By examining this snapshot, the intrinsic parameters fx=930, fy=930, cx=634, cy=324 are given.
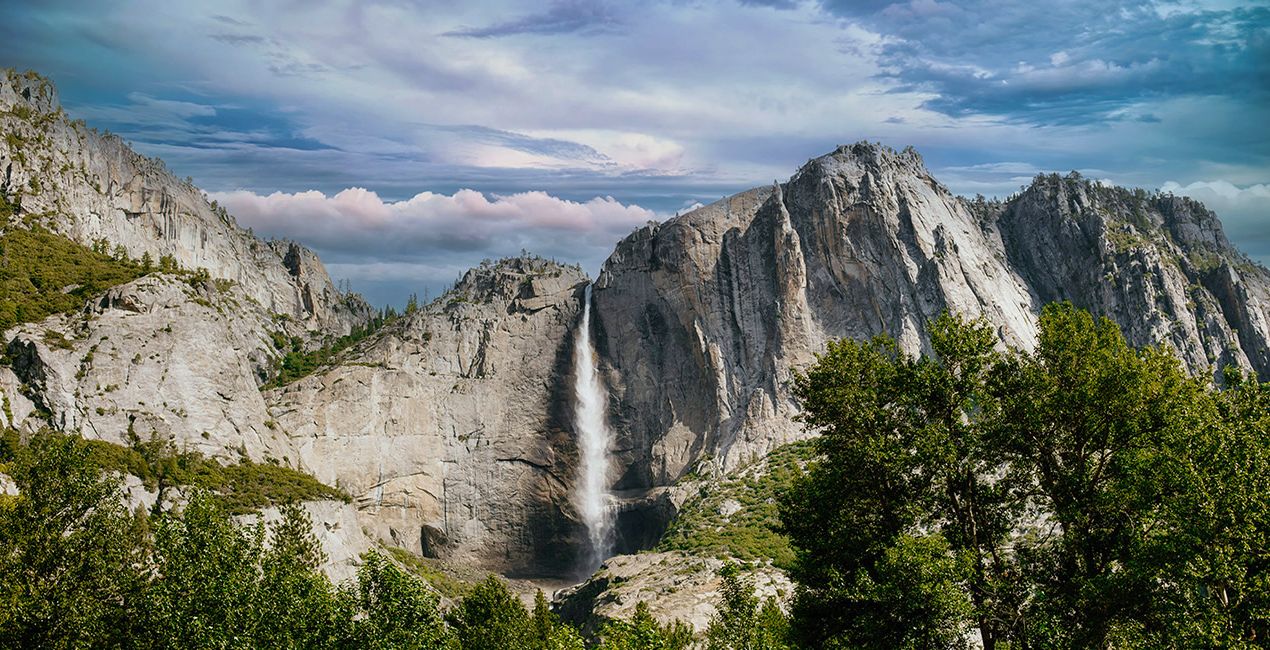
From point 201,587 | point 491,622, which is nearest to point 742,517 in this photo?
point 491,622

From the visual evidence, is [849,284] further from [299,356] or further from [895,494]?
[895,494]

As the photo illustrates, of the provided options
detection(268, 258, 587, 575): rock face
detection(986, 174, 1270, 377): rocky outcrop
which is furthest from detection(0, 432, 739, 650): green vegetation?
detection(986, 174, 1270, 377): rocky outcrop

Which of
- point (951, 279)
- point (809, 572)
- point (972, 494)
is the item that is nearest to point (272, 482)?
point (809, 572)

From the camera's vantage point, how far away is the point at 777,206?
110m

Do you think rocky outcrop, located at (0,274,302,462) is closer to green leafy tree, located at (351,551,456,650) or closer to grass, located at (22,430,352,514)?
grass, located at (22,430,352,514)

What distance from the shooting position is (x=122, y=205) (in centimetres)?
10762

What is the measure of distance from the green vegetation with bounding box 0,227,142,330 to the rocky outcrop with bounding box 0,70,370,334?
17.6 ft

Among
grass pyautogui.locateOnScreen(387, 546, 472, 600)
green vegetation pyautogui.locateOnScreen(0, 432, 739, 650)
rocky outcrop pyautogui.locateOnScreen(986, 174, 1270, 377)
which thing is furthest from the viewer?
rocky outcrop pyautogui.locateOnScreen(986, 174, 1270, 377)

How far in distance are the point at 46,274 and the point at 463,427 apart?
147ft

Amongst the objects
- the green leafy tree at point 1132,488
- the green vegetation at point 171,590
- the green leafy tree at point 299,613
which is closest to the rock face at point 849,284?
the green leafy tree at point 1132,488

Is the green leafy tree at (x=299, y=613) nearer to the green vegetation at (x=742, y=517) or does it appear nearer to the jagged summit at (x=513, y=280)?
the green vegetation at (x=742, y=517)

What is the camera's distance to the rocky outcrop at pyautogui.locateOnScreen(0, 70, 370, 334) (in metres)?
92.1

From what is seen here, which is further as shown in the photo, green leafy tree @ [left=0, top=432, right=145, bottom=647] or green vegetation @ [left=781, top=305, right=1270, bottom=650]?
green leafy tree @ [left=0, top=432, right=145, bottom=647]

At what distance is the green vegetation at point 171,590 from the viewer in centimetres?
2953
